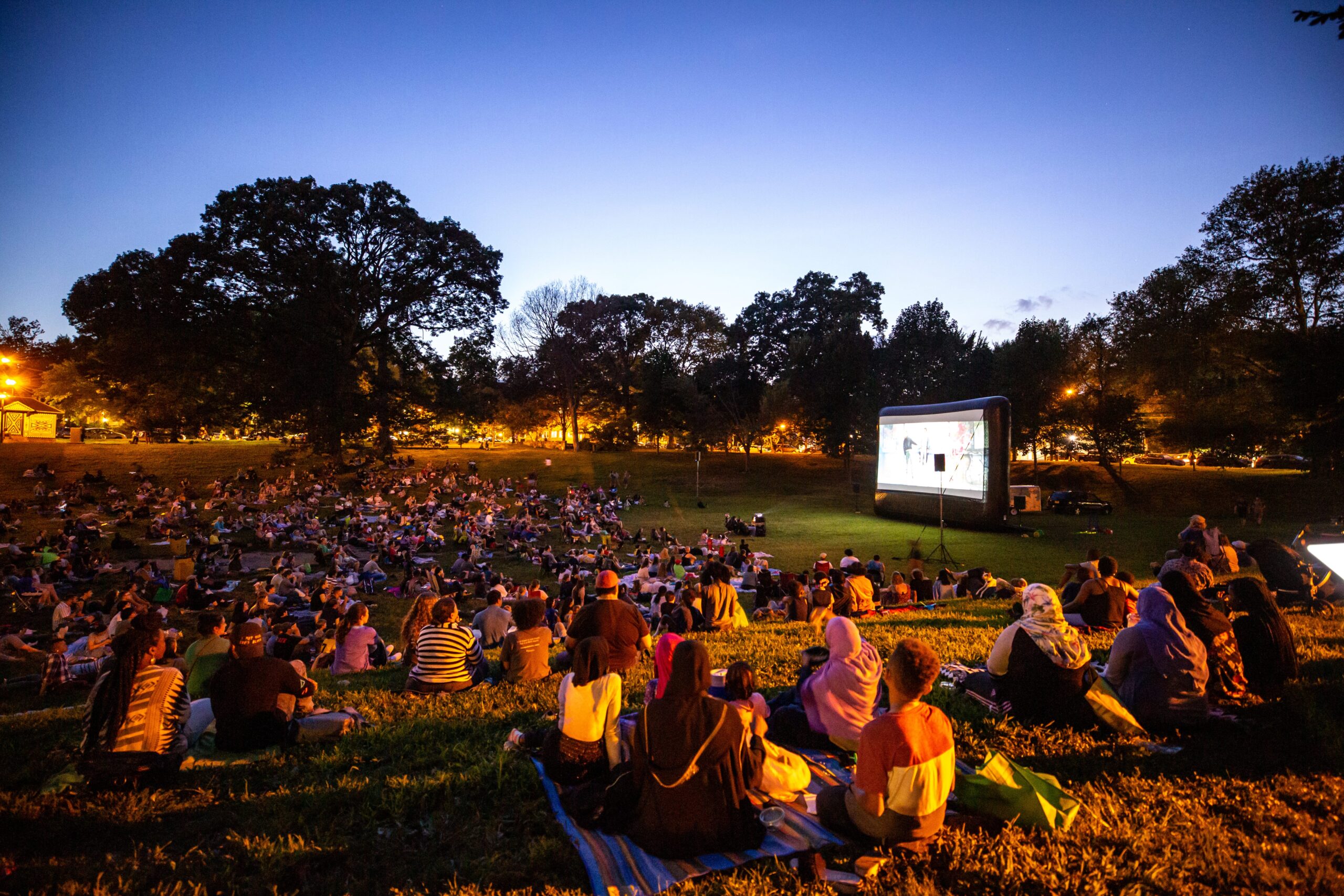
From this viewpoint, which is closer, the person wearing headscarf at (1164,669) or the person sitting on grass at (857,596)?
the person wearing headscarf at (1164,669)

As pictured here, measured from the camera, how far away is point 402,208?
2722 centimetres

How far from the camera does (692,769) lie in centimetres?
275

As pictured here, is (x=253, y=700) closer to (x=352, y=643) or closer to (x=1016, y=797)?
(x=352, y=643)

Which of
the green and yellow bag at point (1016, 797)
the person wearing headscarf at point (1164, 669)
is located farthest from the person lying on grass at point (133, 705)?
the person wearing headscarf at point (1164, 669)

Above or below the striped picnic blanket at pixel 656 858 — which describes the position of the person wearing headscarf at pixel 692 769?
above

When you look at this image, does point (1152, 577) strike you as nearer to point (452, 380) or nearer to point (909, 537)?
point (909, 537)

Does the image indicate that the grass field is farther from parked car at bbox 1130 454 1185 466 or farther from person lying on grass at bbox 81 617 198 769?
parked car at bbox 1130 454 1185 466

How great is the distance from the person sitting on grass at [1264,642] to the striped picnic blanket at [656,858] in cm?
398

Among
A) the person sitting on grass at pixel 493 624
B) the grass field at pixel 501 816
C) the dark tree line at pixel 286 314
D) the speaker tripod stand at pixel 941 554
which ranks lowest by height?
the speaker tripod stand at pixel 941 554

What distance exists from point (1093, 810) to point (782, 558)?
604 inches

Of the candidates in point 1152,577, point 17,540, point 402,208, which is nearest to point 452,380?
point 402,208

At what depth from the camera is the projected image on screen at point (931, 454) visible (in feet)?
66.9

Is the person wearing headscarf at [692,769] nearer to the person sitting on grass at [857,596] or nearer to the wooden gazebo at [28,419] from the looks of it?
the person sitting on grass at [857,596]

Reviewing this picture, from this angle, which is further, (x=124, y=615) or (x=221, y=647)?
(x=124, y=615)
